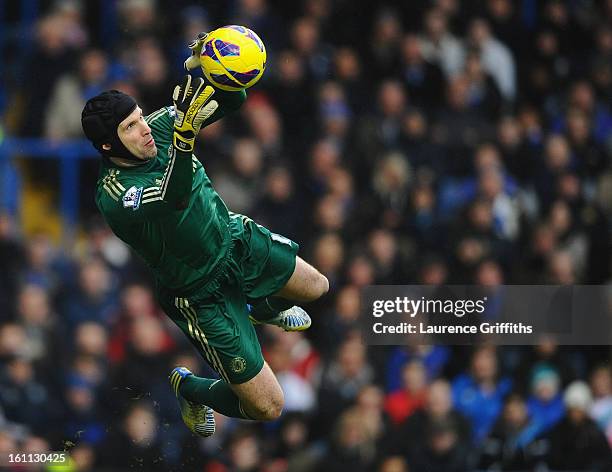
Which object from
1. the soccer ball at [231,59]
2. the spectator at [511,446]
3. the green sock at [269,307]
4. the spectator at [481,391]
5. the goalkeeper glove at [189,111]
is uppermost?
the soccer ball at [231,59]

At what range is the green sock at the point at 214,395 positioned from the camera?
8.37 metres

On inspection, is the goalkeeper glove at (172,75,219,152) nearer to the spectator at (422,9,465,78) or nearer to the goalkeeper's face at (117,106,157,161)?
the goalkeeper's face at (117,106,157,161)

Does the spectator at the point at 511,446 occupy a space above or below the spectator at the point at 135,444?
below

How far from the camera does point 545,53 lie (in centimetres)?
1447

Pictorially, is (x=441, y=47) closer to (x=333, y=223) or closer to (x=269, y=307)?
(x=333, y=223)

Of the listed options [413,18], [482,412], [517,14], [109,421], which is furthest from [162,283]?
[517,14]

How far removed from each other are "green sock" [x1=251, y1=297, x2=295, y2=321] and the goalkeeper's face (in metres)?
1.35

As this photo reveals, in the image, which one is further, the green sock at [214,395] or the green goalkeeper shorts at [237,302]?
the green sock at [214,395]

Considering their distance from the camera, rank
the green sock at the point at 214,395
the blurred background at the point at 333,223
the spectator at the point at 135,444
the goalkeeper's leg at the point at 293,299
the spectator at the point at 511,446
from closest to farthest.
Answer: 1. the green sock at the point at 214,395
2. the goalkeeper's leg at the point at 293,299
3. the spectator at the point at 135,444
4. the blurred background at the point at 333,223
5. the spectator at the point at 511,446

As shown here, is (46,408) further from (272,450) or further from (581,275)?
(581,275)

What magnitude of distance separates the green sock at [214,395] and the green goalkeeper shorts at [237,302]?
0.68 feet

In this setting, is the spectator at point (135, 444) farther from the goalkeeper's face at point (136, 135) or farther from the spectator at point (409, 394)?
the goalkeeper's face at point (136, 135)

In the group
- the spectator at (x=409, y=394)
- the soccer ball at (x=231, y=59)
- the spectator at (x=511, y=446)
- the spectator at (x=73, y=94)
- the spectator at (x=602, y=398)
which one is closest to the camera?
the soccer ball at (x=231, y=59)

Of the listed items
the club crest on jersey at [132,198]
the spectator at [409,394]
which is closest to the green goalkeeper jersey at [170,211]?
the club crest on jersey at [132,198]
